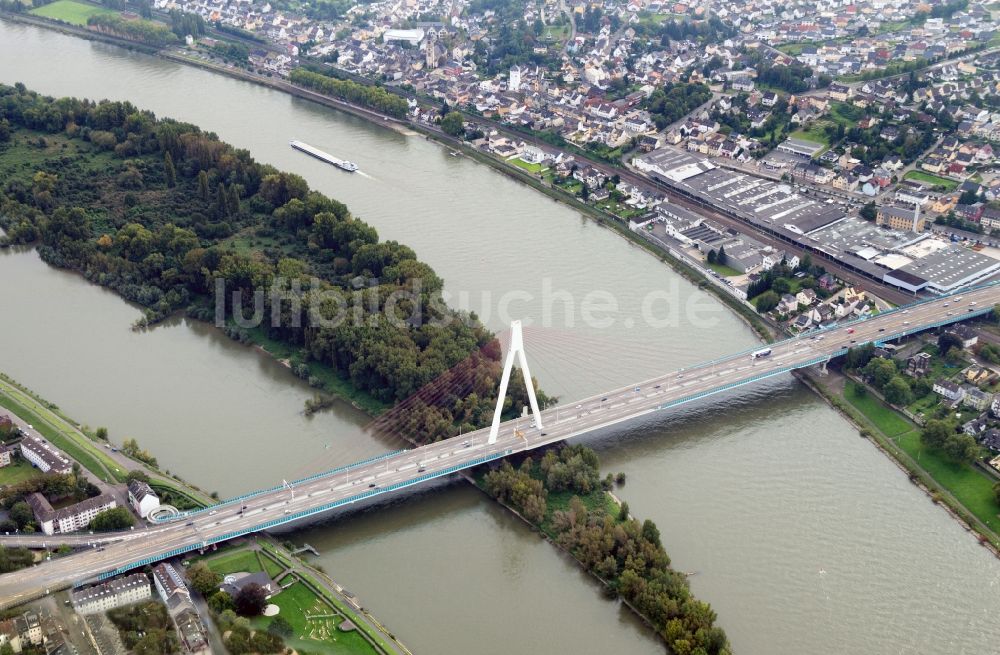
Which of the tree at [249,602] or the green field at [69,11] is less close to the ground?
the green field at [69,11]

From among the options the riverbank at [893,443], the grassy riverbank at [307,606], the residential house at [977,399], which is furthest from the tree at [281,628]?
the residential house at [977,399]

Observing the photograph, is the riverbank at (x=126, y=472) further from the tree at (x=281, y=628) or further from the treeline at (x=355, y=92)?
the treeline at (x=355, y=92)

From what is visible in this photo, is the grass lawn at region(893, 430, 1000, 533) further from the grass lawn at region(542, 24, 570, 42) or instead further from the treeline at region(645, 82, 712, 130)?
the grass lawn at region(542, 24, 570, 42)

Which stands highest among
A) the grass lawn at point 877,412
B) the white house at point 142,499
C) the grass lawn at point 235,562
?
the grass lawn at point 877,412

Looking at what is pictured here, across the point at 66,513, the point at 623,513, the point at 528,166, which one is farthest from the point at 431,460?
the point at 528,166

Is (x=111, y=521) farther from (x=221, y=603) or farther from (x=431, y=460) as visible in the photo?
(x=431, y=460)

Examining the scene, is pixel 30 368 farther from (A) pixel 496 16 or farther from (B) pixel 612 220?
(A) pixel 496 16

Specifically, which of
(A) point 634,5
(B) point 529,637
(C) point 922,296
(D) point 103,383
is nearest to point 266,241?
(D) point 103,383
